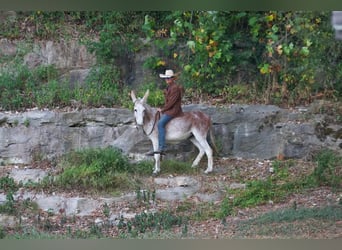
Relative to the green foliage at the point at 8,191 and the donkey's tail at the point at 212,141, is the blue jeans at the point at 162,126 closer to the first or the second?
the donkey's tail at the point at 212,141

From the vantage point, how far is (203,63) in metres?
9.46

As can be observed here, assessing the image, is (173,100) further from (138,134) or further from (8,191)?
(8,191)

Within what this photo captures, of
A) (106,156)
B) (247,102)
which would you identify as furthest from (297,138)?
(106,156)

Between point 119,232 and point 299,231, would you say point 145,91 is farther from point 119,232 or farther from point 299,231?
point 299,231

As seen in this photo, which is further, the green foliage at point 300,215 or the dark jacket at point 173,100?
the dark jacket at point 173,100

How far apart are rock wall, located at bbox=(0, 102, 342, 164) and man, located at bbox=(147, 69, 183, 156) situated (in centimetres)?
29

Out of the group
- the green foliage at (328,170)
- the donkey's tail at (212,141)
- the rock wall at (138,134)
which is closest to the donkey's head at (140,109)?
the rock wall at (138,134)

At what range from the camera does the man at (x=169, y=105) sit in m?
8.75

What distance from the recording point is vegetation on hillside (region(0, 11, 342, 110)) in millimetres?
9266

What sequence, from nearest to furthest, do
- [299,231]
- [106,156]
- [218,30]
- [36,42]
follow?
[299,231] → [106,156] → [218,30] → [36,42]

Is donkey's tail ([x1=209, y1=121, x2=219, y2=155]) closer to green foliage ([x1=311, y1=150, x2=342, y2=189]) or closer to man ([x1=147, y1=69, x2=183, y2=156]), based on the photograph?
man ([x1=147, y1=69, x2=183, y2=156])

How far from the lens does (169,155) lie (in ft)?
29.4

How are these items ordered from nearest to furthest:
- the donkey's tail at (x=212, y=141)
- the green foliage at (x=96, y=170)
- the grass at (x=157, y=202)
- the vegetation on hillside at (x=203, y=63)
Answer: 1. the grass at (x=157, y=202)
2. the green foliage at (x=96, y=170)
3. the donkey's tail at (x=212, y=141)
4. the vegetation on hillside at (x=203, y=63)

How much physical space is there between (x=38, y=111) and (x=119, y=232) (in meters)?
2.11
